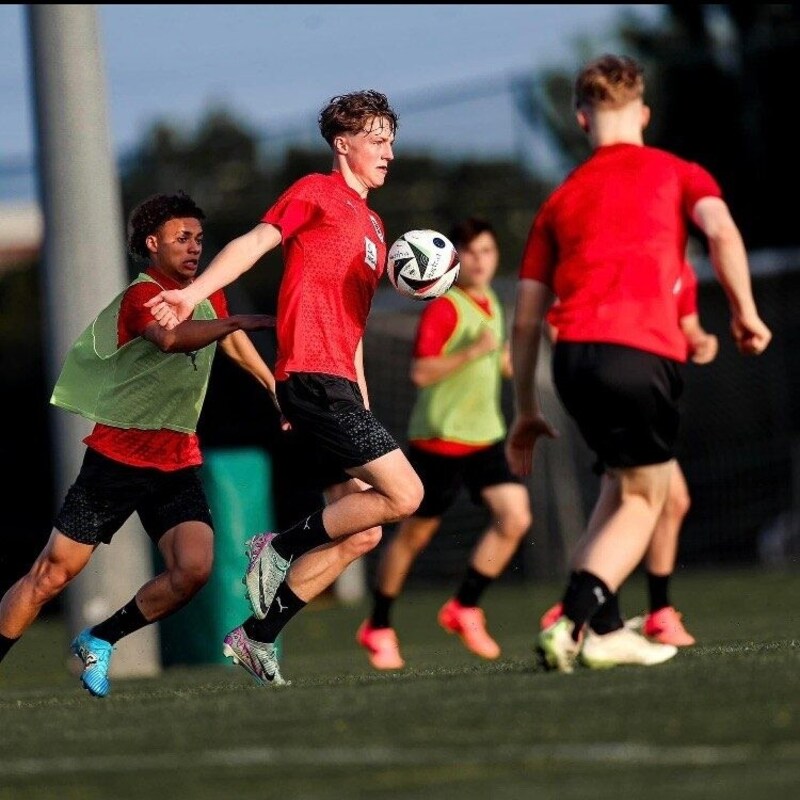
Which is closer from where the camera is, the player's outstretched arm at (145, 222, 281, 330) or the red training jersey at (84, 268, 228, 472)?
A: the player's outstretched arm at (145, 222, 281, 330)

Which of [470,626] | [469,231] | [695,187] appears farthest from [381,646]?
[695,187]

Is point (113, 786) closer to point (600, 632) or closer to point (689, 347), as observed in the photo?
point (600, 632)

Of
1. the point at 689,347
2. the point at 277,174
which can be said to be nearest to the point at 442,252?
the point at 689,347

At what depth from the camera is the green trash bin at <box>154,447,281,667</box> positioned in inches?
464

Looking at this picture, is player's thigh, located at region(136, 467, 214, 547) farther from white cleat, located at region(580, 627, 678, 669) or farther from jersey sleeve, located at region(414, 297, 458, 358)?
jersey sleeve, located at region(414, 297, 458, 358)

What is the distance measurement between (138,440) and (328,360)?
1009 millimetres

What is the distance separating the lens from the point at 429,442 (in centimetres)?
1080

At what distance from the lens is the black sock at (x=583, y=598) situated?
21.5ft

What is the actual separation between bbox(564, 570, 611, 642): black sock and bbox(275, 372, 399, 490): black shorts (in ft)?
3.20

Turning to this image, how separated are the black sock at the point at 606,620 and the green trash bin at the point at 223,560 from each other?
4.98 metres

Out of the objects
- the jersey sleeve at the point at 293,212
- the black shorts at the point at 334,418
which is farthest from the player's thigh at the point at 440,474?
the jersey sleeve at the point at 293,212

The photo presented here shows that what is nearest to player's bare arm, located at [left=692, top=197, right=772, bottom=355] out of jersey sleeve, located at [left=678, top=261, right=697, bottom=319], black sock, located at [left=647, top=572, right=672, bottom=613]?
jersey sleeve, located at [left=678, top=261, right=697, bottom=319]

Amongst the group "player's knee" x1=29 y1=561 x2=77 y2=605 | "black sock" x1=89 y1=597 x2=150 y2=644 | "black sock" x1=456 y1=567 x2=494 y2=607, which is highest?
"player's knee" x1=29 y1=561 x2=77 y2=605

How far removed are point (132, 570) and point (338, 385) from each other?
458cm
